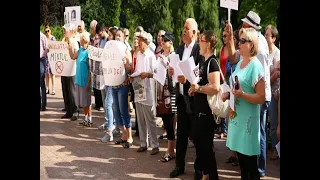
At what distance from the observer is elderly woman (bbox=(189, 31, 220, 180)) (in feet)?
18.7

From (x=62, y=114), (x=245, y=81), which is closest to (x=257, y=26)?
(x=245, y=81)

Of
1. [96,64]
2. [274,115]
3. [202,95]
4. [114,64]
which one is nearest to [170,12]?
[96,64]

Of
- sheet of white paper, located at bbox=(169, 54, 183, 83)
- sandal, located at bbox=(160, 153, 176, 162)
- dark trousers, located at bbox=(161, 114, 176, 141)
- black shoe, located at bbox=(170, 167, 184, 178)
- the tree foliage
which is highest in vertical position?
the tree foliage

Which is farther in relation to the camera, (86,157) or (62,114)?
(62,114)

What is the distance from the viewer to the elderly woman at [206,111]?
5695 mm

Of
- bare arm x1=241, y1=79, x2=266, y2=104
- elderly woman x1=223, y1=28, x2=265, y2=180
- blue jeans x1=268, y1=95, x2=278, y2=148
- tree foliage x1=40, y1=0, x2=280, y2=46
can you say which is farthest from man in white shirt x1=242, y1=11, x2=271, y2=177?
tree foliage x1=40, y1=0, x2=280, y2=46

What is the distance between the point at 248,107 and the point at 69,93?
6907 mm

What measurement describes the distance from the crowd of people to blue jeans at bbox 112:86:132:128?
0.06 feet

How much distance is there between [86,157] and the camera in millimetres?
7848

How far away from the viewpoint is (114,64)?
27.9 feet

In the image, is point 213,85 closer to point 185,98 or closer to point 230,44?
point 185,98

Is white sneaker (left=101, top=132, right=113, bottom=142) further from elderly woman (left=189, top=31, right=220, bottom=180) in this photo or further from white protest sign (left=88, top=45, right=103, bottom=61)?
elderly woman (left=189, top=31, right=220, bottom=180)
